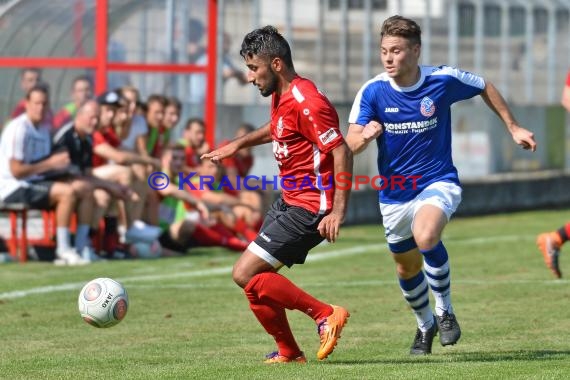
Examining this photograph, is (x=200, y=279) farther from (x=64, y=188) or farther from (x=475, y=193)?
(x=475, y=193)

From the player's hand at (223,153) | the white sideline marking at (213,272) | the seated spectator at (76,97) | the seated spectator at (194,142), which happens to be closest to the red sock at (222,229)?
the seated spectator at (194,142)

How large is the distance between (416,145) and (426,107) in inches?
9.6

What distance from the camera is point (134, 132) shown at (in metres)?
16.5

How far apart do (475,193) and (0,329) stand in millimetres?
13537

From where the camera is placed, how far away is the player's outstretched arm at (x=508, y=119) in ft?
27.4

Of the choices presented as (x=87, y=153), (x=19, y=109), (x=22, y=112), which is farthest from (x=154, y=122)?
(x=22, y=112)

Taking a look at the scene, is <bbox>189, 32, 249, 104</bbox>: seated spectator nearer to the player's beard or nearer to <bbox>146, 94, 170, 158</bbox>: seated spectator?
<bbox>146, 94, 170, 158</bbox>: seated spectator

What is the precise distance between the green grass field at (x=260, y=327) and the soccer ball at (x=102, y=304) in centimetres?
24

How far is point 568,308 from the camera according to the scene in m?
10.6

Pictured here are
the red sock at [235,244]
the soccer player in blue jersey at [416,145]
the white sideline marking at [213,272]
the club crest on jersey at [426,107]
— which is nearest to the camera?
the soccer player in blue jersey at [416,145]

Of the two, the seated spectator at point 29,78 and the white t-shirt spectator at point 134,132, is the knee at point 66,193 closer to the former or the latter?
the white t-shirt spectator at point 134,132

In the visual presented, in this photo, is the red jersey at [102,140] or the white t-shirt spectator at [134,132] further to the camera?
the white t-shirt spectator at [134,132]

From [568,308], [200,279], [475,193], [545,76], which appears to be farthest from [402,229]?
[545,76]

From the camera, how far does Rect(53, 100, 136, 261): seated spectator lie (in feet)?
50.3
